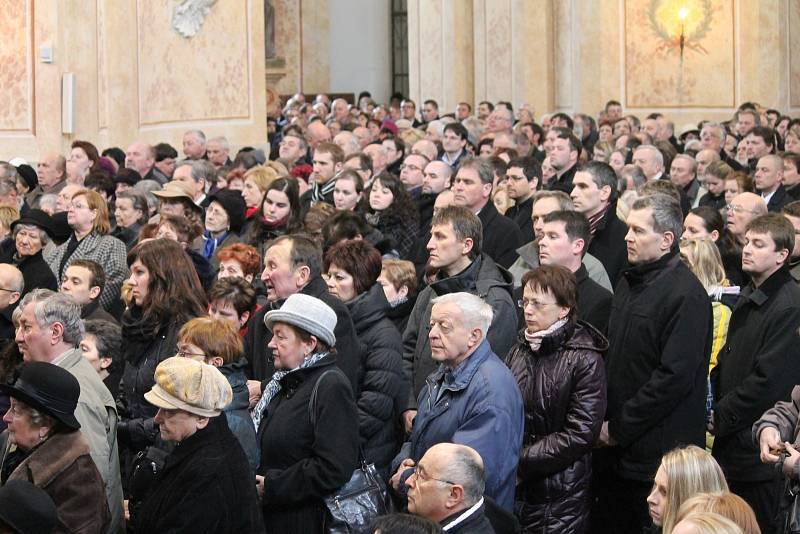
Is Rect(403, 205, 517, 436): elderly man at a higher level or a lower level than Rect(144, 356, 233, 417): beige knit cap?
higher

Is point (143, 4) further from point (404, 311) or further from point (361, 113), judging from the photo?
point (404, 311)

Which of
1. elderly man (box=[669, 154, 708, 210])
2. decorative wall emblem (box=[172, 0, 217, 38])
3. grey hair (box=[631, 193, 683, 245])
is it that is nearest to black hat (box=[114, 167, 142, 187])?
decorative wall emblem (box=[172, 0, 217, 38])

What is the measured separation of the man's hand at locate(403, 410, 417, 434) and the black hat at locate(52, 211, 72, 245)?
12.3 feet

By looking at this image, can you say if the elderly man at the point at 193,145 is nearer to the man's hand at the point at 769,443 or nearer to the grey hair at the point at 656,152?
the grey hair at the point at 656,152

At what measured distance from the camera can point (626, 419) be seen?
264 inches

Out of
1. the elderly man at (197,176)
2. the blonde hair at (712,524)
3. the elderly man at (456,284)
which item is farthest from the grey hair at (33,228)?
the blonde hair at (712,524)

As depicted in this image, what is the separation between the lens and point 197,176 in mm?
12172

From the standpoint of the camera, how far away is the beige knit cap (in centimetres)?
547

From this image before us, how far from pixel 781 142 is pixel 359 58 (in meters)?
16.0

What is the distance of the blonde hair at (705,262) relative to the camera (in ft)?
26.3

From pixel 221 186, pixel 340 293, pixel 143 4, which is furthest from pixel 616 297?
pixel 143 4

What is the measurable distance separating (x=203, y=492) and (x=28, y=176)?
357 inches

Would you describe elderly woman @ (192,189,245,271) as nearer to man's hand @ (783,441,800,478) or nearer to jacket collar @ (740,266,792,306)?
jacket collar @ (740,266,792,306)

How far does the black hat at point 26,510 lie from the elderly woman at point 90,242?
15.0 ft
